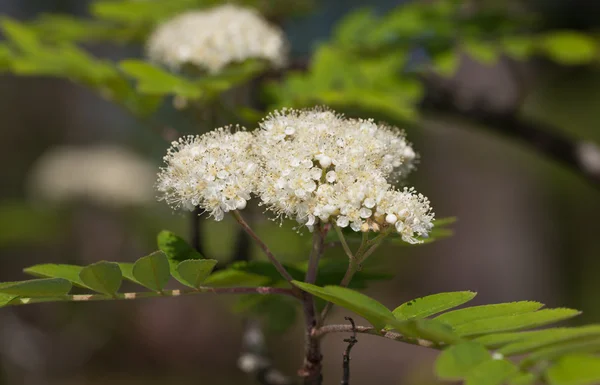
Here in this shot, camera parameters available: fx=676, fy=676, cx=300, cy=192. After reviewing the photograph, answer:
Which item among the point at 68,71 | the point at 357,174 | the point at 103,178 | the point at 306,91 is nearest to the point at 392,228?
the point at 357,174

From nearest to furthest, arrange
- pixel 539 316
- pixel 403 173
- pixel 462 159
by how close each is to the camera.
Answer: pixel 539 316 < pixel 403 173 < pixel 462 159

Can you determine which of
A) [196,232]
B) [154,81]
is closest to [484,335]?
[154,81]

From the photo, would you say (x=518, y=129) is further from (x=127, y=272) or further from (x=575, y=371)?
(x=575, y=371)

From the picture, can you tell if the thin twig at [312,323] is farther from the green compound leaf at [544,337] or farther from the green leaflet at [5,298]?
the green leaflet at [5,298]

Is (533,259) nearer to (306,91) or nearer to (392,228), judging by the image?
(306,91)

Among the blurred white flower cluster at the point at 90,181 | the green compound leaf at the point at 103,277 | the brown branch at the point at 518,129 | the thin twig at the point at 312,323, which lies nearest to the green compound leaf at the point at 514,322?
the thin twig at the point at 312,323

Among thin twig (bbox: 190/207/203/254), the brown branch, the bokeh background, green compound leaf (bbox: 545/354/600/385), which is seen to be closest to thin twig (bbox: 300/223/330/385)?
green compound leaf (bbox: 545/354/600/385)

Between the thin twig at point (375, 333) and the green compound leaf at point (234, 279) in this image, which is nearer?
the thin twig at point (375, 333)
